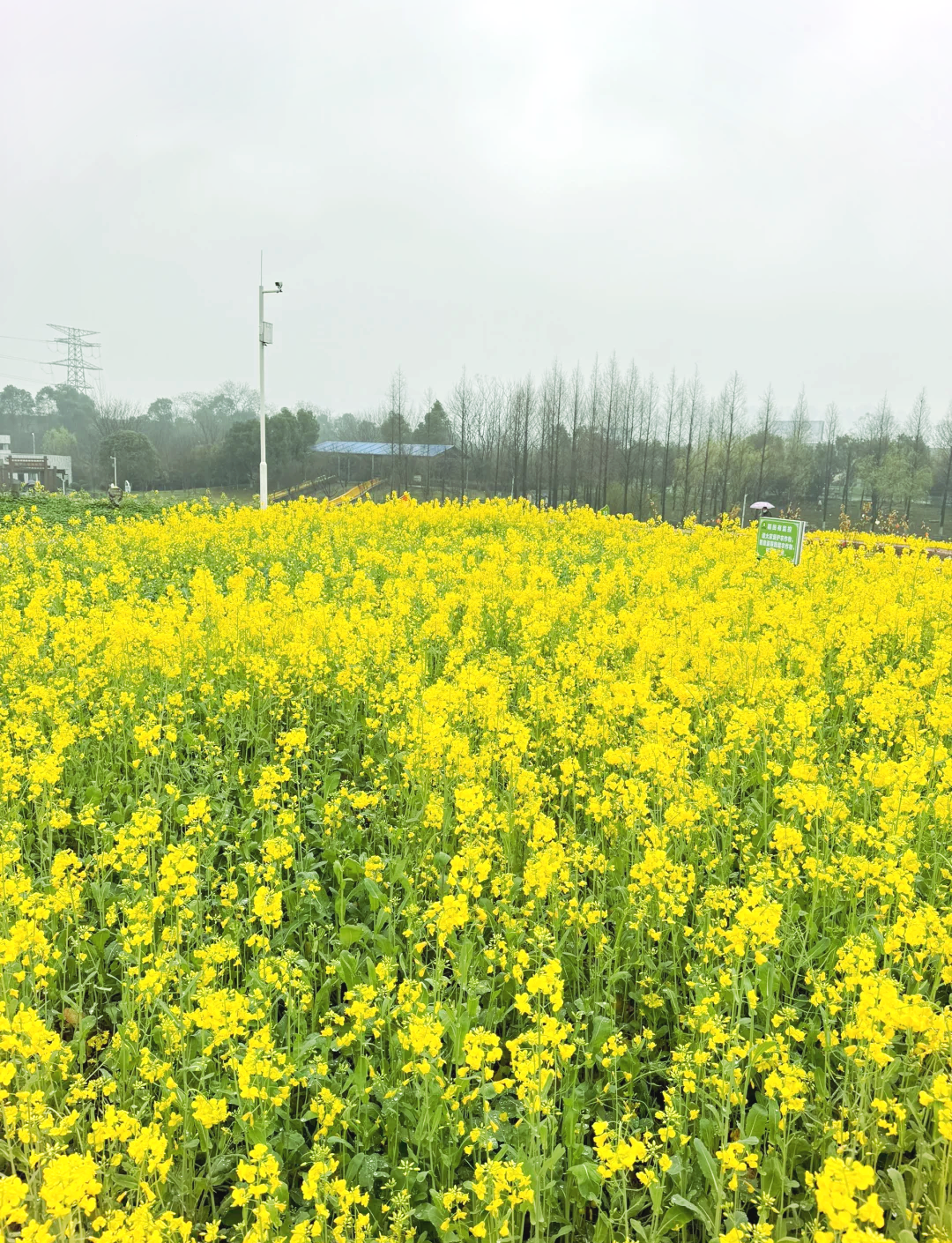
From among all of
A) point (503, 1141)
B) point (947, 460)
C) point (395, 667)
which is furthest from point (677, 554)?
point (947, 460)

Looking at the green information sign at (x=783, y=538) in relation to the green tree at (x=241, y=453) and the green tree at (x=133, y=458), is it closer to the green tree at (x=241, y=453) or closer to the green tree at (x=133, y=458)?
the green tree at (x=241, y=453)

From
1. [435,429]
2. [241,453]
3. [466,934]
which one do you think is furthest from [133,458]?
[466,934]

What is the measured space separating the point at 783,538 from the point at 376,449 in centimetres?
4682

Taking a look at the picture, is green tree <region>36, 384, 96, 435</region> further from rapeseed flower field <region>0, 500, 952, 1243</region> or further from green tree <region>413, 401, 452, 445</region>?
rapeseed flower field <region>0, 500, 952, 1243</region>

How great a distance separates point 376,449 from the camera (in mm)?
55656

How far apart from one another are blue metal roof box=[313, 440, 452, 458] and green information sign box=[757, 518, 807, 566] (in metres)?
35.5

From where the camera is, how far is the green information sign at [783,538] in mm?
11297

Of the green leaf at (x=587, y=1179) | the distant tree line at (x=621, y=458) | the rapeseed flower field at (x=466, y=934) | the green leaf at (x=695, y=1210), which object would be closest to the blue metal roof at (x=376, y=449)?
the distant tree line at (x=621, y=458)

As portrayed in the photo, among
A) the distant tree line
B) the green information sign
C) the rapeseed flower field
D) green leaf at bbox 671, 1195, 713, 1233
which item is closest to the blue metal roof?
the distant tree line

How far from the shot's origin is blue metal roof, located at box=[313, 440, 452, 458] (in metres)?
49.0

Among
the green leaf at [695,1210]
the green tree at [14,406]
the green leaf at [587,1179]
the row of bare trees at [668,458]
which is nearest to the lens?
the green leaf at [695,1210]

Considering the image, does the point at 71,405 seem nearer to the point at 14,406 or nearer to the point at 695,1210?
the point at 14,406

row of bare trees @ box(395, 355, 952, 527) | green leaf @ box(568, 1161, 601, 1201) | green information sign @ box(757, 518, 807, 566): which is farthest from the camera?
row of bare trees @ box(395, 355, 952, 527)

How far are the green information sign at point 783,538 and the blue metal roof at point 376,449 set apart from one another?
35.5 metres
